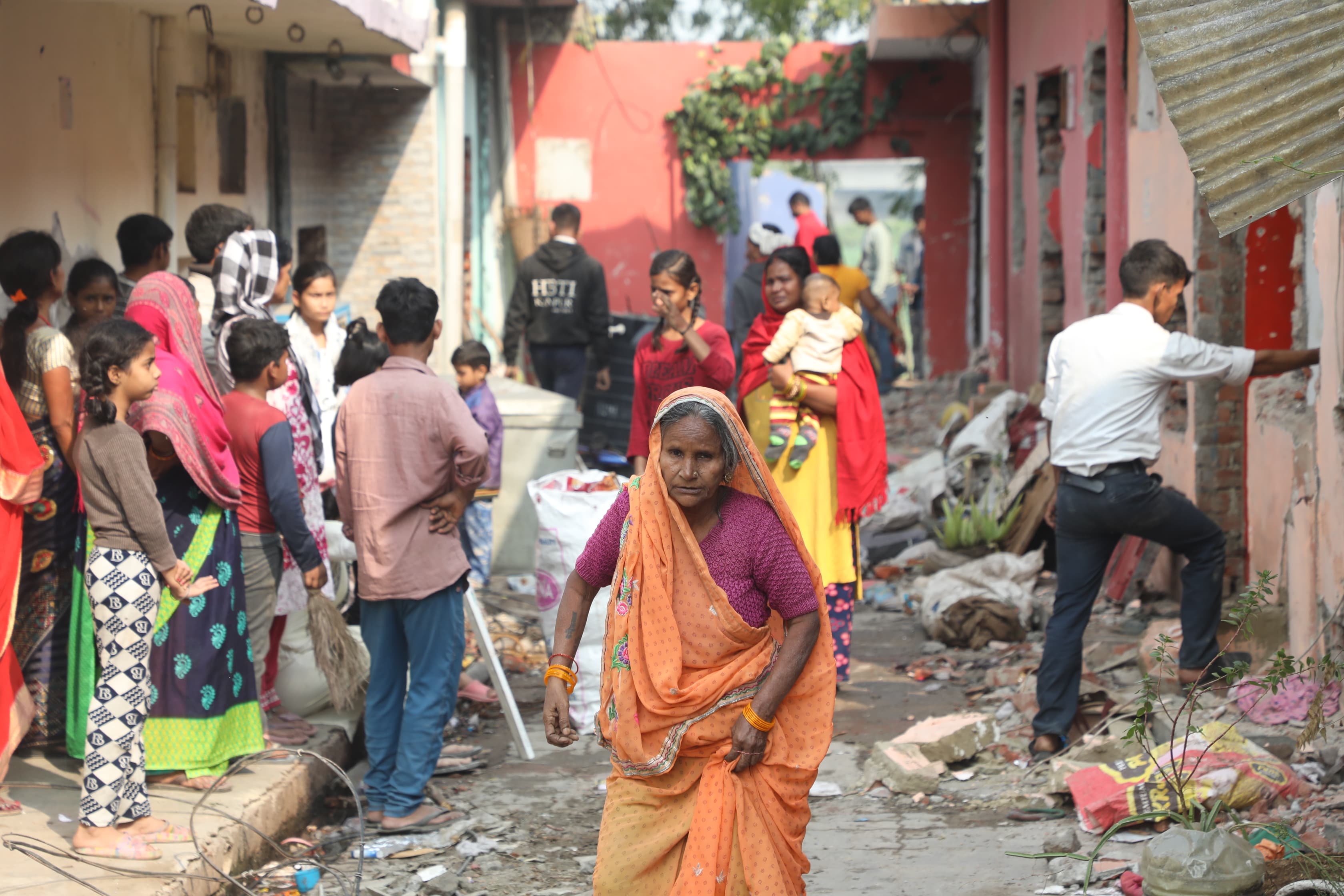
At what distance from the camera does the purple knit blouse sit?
3.19 m

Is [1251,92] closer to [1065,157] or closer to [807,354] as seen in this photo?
[807,354]

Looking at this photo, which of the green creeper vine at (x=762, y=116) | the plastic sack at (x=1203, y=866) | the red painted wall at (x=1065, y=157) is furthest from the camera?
the green creeper vine at (x=762, y=116)

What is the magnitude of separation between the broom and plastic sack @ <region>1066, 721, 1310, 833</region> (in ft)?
8.76

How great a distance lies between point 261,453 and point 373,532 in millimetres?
564

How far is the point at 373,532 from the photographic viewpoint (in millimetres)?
4668

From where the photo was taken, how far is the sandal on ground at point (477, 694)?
6242mm

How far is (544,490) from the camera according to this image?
5.85 m

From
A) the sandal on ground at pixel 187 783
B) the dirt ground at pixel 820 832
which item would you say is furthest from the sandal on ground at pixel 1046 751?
the sandal on ground at pixel 187 783

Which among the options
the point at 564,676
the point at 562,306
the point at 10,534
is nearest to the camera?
the point at 564,676

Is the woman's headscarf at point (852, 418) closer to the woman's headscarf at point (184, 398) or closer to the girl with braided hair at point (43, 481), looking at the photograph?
the woman's headscarf at point (184, 398)

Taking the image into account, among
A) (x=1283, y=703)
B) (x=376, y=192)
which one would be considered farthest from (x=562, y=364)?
(x=1283, y=703)

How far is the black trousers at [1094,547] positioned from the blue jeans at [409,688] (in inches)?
88.4

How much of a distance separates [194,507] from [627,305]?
11043 mm

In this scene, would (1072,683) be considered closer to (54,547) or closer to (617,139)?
(54,547)
